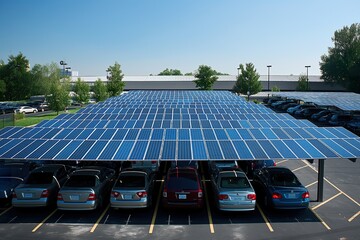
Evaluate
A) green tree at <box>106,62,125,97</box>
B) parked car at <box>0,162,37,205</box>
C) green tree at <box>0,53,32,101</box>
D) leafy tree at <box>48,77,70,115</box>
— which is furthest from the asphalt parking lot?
green tree at <box>0,53,32,101</box>

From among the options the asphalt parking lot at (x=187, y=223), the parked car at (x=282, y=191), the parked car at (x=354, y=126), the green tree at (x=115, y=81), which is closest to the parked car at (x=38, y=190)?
the asphalt parking lot at (x=187, y=223)

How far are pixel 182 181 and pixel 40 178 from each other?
19.2 ft

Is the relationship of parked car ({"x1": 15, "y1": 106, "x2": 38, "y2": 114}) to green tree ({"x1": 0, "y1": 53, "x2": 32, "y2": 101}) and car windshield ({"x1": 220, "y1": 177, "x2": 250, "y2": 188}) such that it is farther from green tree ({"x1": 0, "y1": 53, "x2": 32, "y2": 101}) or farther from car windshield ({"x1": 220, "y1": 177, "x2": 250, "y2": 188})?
car windshield ({"x1": 220, "y1": 177, "x2": 250, "y2": 188})

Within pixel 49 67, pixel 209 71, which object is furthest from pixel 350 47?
pixel 49 67

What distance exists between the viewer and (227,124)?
2092 cm

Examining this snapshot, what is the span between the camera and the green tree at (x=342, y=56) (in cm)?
8375

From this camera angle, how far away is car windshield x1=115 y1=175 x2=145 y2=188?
13453 millimetres

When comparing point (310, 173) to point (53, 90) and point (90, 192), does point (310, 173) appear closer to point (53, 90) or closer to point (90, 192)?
point (90, 192)

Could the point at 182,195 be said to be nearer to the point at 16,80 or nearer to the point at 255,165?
the point at 255,165

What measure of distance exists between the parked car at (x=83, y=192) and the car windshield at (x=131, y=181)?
3.07 ft

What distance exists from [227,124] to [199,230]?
9904 mm

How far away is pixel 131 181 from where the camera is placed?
44.8ft

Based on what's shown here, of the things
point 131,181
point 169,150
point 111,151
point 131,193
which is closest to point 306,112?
point 169,150

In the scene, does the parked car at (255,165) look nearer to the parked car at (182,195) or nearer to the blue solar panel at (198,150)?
the blue solar panel at (198,150)
